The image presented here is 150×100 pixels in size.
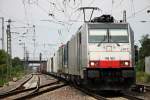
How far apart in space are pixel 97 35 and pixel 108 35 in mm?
508

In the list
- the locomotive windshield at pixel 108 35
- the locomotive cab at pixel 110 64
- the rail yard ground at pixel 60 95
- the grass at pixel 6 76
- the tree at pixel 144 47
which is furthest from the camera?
the tree at pixel 144 47

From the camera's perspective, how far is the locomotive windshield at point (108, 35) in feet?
67.1

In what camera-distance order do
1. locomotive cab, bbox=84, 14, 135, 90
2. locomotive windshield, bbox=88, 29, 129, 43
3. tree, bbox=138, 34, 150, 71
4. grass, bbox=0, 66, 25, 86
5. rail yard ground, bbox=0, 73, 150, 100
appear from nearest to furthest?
rail yard ground, bbox=0, 73, 150, 100 < locomotive cab, bbox=84, 14, 135, 90 < locomotive windshield, bbox=88, 29, 129, 43 < grass, bbox=0, 66, 25, 86 < tree, bbox=138, 34, 150, 71

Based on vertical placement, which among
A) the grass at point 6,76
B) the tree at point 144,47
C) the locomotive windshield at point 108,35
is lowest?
the grass at point 6,76

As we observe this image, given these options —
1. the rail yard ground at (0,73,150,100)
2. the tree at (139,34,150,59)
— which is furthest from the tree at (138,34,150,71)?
the rail yard ground at (0,73,150,100)

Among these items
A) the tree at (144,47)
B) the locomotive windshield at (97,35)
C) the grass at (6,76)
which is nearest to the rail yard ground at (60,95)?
the locomotive windshield at (97,35)

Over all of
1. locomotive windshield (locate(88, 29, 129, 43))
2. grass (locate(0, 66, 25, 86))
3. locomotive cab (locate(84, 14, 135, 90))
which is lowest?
grass (locate(0, 66, 25, 86))

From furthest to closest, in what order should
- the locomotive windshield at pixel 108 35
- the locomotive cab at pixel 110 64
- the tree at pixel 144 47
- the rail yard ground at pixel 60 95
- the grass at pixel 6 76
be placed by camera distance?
the tree at pixel 144 47, the grass at pixel 6 76, the locomotive windshield at pixel 108 35, the locomotive cab at pixel 110 64, the rail yard ground at pixel 60 95

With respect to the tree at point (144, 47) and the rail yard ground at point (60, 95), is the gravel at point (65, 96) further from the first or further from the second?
the tree at point (144, 47)

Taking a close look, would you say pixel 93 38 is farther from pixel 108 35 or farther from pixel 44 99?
pixel 44 99

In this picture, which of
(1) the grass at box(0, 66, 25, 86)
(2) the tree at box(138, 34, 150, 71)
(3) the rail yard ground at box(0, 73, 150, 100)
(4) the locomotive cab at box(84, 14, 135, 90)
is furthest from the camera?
(2) the tree at box(138, 34, 150, 71)

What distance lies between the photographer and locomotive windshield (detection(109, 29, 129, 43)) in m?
20.4

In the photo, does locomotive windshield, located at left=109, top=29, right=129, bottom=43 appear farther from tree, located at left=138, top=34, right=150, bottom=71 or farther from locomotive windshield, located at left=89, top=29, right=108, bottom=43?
tree, located at left=138, top=34, right=150, bottom=71

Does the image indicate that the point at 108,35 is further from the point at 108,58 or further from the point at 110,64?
the point at 110,64
